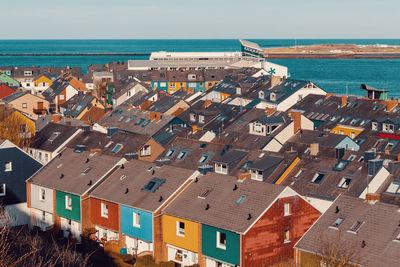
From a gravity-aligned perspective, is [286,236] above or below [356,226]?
below

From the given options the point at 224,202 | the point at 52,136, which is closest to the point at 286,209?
the point at 224,202

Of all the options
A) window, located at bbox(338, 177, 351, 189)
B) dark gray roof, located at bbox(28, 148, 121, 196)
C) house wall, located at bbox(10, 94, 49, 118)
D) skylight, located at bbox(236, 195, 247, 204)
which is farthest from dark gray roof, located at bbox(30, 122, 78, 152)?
skylight, located at bbox(236, 195, 247, 204)

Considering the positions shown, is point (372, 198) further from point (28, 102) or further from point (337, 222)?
point (28, 102)

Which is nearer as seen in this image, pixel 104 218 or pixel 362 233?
pixel 362 233

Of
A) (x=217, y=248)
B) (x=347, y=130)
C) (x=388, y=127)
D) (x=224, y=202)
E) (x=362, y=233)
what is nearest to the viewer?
(x=362, y=233)

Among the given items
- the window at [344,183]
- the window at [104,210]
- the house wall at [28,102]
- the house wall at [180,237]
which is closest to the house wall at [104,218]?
the window at [104,210]
